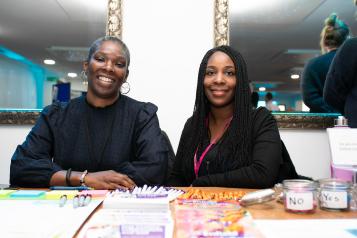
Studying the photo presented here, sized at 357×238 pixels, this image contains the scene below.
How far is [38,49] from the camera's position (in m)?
2.43

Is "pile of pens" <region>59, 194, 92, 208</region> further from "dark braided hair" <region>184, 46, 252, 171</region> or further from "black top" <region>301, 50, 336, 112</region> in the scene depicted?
"black top" <region>301, 50, 336, 112</region>

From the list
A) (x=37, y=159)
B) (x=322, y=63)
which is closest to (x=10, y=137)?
(x=37, y=159)

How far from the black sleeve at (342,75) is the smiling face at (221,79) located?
1.92 feet

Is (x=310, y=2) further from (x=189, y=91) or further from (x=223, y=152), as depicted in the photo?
(x=223, y=152)

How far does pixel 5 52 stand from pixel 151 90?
1096 millimetres

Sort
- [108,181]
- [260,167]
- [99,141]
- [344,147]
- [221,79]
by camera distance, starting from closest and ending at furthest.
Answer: [344,147] < [108,181] < [260,167] < [99,141] < [221,79]

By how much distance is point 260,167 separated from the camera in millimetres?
1412

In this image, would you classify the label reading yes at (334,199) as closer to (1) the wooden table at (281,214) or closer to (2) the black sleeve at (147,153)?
(1) the wooden table at (281,214)

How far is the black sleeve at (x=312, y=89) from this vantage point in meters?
2.43

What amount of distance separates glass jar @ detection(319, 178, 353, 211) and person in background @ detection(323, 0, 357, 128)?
3.20ft

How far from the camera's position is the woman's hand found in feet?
4.05

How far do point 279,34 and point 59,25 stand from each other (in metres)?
1.56

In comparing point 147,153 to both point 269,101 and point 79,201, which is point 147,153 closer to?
point 79,201

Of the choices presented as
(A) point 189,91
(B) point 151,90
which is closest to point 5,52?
(B) point 151,90
